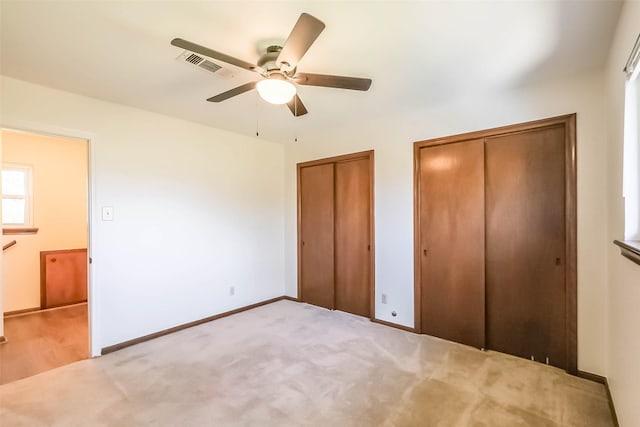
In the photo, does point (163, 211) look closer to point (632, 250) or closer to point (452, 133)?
point (452, 133)

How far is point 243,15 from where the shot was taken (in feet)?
5.31

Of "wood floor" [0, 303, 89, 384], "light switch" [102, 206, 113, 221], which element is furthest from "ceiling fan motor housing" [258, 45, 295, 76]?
"wood floor" [0, 303, 89, 384]

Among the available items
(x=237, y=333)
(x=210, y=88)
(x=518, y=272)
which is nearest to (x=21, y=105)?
(x=210, y=88)

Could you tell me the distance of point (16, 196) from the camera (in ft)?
13.3

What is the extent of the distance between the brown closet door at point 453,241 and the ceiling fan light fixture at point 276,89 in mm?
1851

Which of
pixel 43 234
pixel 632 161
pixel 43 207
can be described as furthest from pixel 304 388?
pixel 43 207

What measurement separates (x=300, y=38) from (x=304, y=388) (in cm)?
226

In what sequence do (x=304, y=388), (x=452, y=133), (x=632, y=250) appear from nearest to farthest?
1. (x=632, y=250)
2. (x=304, y=388)
3. (x=452, y=133)

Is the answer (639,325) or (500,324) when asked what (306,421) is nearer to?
(639,325)

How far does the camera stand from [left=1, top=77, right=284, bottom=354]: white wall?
2.71 m

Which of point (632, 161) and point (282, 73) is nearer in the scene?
point (632, 161)

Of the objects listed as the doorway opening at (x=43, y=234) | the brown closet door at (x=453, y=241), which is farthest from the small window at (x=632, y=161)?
the doorway opening at (x=43, y=234)

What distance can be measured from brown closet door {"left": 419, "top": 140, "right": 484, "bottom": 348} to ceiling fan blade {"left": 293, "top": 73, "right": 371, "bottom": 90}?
1489 millimetres

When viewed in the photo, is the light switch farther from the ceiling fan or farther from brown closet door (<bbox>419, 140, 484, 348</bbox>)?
brown closet door (<bbox>419, 140, 484, 348</bbox>)
